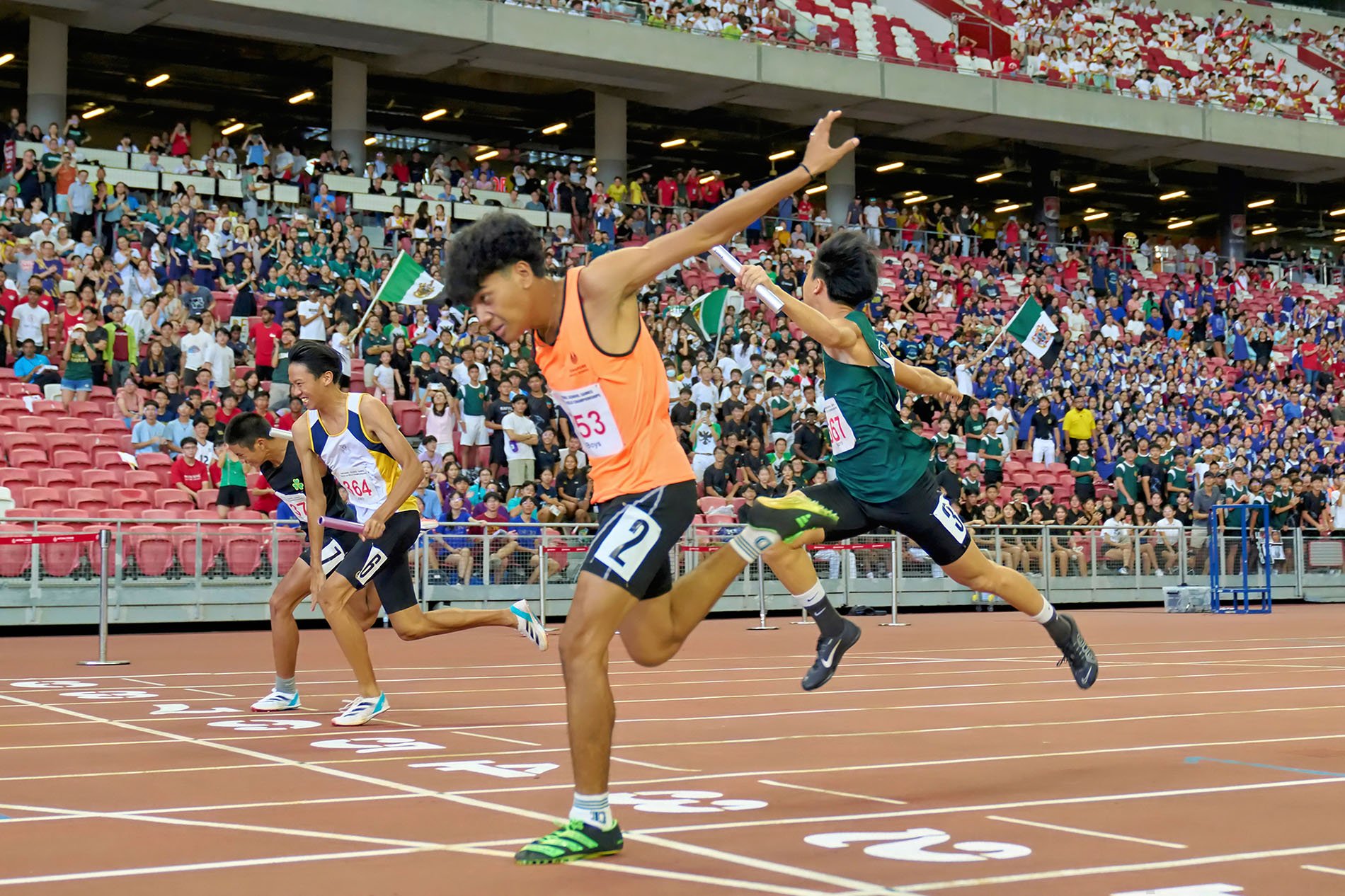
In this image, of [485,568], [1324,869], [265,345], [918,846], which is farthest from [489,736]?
[265,345]

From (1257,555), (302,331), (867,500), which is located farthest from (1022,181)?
(867,500)

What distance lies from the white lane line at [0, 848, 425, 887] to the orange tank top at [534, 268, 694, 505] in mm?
1394

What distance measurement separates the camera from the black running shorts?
888 cm

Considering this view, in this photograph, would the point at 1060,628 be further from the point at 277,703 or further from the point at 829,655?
the point at 277,703

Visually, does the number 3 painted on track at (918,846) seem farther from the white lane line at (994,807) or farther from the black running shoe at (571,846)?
the black running shoe at (571,846)

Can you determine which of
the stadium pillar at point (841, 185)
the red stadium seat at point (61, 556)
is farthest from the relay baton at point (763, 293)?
the stadium pillar at point (841, 185)

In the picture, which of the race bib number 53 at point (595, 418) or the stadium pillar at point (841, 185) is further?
the stadium pillar at point (841, 185)

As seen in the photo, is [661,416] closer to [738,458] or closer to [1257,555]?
[738,458]

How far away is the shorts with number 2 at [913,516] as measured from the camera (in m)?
7.95

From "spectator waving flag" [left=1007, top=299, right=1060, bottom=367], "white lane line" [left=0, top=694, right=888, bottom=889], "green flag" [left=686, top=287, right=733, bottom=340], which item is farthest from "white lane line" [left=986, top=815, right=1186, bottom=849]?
"spectator waving flag" [left=1007, top=299, right=1060, bottom=367]

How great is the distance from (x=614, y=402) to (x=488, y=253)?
0.66 meters

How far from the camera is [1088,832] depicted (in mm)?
5344

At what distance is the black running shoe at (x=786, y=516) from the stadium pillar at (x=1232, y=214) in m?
40.3

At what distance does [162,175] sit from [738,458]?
10.8 m
